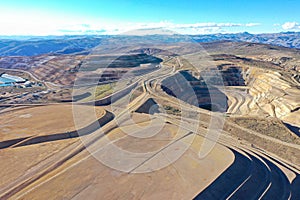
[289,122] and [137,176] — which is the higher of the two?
[137,176]

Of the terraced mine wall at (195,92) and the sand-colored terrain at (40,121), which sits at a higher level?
the sand-colored terrain at (40,121)

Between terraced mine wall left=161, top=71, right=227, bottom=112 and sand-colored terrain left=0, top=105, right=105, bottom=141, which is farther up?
sand-colored terrain left=0, top=105, right=105, bottom=141

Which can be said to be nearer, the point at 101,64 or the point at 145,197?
the point at 145,197

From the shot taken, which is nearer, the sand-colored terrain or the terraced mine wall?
the sand-colored terrain

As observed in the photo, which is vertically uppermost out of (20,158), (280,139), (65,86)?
(20,158)

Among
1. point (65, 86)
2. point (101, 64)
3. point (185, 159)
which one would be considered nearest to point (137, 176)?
point (185, 159)

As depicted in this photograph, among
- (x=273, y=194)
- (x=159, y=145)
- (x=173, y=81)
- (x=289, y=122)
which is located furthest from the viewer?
(x=173, y=81)

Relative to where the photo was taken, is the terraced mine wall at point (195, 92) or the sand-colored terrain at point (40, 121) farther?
the terraced mine wall at point (195, 92)

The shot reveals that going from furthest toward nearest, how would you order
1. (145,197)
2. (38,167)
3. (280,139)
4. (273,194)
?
(280,139), (38,167), (273,194), (145,197)

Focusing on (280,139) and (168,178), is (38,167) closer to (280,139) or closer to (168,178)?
(168,178)

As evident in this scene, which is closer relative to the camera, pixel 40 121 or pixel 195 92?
pixel 40 121

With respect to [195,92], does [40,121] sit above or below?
above
